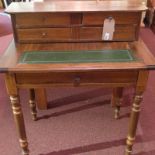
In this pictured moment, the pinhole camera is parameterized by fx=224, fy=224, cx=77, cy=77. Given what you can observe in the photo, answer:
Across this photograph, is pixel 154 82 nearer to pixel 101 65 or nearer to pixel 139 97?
pixel 139 97

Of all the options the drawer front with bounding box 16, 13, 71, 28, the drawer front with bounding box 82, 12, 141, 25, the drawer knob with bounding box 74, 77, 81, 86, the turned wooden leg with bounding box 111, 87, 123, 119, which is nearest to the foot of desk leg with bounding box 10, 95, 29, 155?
the drawer knob with bounding box 74, 77, 81, 86

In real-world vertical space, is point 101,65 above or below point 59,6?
below

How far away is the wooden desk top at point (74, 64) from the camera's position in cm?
99

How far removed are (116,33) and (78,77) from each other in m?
0.39

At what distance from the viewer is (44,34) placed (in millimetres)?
1247

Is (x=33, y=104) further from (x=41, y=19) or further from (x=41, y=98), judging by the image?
(x=41, y=19)

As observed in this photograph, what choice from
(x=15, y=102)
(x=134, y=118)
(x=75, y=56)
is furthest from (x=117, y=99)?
(x=15, y=102)

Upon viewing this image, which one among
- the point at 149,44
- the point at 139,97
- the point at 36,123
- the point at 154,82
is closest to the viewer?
the point at 139,97

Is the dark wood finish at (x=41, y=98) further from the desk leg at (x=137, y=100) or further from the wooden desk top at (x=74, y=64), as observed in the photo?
the desk leg at (x=137, y=100)

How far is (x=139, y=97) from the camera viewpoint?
1.11 metres

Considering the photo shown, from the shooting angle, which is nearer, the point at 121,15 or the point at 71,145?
the point at 121,15

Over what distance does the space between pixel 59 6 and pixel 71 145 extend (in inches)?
34.9

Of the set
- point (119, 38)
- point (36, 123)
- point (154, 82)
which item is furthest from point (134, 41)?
point (154, 82)

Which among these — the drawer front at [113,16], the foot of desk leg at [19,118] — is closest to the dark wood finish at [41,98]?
the foot of desk leg at [19,118]
